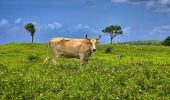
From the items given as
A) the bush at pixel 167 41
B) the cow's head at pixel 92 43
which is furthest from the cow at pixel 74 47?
the bush at pixel 167 41

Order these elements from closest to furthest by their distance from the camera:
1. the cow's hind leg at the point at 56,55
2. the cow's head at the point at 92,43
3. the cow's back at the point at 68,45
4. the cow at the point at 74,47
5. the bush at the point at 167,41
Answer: the cow's head at the point at 92,43 → the cow at the point at 74,47 → the cow's back at the point at 68,45 → the cow's hind leg at the point at 56,55 → the bush at the point at 167,41

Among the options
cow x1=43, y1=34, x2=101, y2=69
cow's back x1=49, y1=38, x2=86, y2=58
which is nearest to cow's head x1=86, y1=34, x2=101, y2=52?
cow x1=43, y1=34, x2=101, y2=69

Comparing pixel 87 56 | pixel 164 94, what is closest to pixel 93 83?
pixel 164 94

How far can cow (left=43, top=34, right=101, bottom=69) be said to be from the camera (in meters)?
32.0

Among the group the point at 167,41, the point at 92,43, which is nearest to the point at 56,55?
the point at 92,43

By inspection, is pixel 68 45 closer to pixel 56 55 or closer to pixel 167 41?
pixel 56 55

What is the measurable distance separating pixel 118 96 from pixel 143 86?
347 centimetres

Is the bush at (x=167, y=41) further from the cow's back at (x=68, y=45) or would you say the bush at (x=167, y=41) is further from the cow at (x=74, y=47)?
the cow's back at (x=68, y=45)

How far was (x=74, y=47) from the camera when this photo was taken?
33188 mm

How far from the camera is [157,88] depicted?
62.4 ft

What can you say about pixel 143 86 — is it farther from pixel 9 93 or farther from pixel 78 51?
pixel 78 51

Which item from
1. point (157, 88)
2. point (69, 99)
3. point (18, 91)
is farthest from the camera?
point (157, 88)

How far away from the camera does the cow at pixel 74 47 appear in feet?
105

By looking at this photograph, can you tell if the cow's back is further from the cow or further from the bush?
the bush
